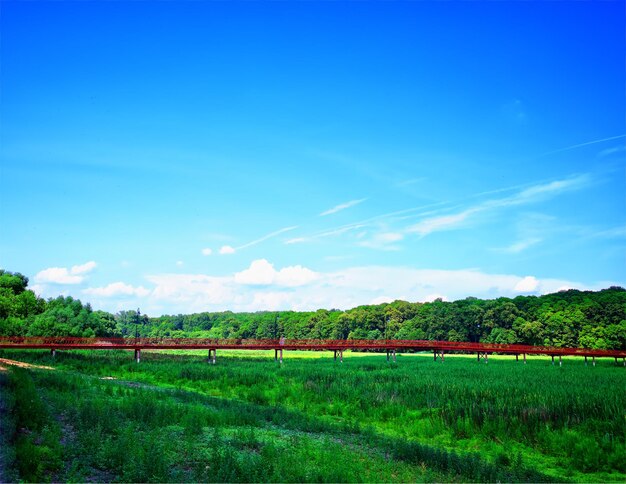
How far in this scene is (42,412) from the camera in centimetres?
1684

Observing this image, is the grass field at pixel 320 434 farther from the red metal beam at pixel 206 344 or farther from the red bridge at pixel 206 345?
the red metal beam at pixel 206 344

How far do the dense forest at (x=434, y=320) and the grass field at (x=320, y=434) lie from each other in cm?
5352

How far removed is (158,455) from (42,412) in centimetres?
545

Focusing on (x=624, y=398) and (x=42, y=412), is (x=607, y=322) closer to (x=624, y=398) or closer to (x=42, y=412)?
(x=624, y=398)

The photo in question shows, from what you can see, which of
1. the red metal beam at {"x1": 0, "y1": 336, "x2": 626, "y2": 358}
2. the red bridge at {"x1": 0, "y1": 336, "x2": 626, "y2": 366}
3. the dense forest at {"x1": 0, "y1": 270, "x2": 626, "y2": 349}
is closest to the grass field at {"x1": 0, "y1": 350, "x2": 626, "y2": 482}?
the red bridge at {"x1": 0, "y1": 336, "x2": 626, "y2": 366}

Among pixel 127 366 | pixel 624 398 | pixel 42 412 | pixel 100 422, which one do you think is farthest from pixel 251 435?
pixel 127 366

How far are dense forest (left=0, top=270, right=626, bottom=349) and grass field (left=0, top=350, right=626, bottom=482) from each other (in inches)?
2107

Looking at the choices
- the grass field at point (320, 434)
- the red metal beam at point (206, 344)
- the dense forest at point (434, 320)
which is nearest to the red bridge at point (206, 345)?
the red metal beam at point (206, 344)

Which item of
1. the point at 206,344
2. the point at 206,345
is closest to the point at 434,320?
the point at 206,344

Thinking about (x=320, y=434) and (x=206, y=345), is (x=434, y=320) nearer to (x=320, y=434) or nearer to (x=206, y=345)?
(x=206, y=345)

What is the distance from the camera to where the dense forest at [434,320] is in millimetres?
75188

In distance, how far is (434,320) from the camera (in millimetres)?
117250

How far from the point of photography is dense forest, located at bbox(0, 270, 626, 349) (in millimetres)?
75188

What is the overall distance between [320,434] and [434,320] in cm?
10079
